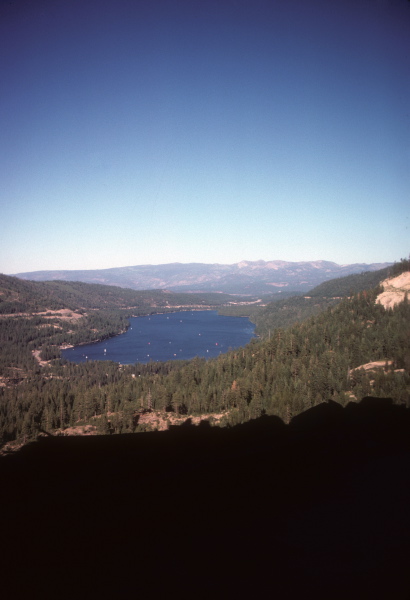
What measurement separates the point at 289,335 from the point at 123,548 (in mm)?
58736

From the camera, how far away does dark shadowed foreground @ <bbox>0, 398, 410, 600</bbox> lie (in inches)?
294

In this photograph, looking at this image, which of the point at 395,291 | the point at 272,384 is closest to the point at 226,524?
the point at 272,384

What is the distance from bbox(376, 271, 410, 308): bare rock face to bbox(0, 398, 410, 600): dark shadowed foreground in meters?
50.4

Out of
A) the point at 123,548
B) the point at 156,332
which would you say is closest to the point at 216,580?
the point at 123,548

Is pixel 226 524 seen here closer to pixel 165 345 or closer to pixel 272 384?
pixel 272 384

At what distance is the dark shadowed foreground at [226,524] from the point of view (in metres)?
7.46

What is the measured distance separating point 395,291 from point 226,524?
71885 mm

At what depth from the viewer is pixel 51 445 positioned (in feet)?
A: 103

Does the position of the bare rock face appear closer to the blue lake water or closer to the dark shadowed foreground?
the dark shadowed foreground

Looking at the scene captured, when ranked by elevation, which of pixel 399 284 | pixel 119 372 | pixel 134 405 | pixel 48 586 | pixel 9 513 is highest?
pixel 399 284

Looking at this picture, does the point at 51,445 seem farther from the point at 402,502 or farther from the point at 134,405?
the point at 402,502

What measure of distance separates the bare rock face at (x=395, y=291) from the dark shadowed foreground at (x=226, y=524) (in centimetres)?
5037

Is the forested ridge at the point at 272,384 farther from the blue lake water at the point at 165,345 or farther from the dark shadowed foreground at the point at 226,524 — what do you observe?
the blue lake water at the point at 165,345

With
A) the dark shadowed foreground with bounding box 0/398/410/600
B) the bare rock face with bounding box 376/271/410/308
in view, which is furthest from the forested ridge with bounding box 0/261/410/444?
the dark shadowed foreground with bounding box 0/398/410/600
